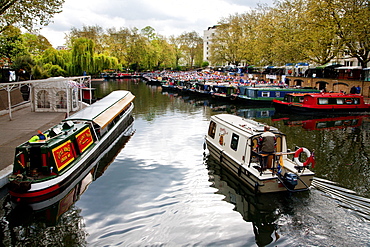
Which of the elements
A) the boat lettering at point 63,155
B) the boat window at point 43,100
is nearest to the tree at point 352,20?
the boat window at point 43,100

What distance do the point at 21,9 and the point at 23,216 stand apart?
1859 centimetres

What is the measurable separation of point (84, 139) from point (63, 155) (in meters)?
2.85

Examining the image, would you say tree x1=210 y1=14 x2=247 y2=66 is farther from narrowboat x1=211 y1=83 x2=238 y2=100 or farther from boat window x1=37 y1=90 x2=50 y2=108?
boat window x1=37 y1=90 x2=50 y2=108

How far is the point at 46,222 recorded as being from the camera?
11.0m

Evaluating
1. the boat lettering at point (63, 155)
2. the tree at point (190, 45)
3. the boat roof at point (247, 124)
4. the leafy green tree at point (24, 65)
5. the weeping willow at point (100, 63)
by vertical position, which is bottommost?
the boat lettering at point (63, 155)

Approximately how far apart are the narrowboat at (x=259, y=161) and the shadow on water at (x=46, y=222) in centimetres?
684

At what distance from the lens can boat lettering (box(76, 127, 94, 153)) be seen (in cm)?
1561

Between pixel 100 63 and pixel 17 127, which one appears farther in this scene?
pixel 100 63

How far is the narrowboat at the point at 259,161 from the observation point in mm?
12070

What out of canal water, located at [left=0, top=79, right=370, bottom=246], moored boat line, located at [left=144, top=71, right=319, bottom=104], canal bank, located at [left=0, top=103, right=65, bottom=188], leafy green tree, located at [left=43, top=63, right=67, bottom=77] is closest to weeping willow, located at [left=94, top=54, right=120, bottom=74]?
leafy green tree, located at [left=43, top=63, right=67, bottom=77]

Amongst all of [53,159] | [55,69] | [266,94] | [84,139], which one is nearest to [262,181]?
[53,159]

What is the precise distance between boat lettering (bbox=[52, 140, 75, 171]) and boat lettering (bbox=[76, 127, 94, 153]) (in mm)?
1078

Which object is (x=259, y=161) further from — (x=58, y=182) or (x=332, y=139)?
(x=332, y=139)

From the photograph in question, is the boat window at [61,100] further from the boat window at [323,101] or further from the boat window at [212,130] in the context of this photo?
the boat window at [323,101]
